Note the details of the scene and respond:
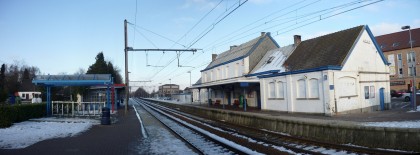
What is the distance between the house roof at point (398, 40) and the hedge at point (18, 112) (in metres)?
57.1

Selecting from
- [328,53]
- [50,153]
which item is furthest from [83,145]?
[328,53]

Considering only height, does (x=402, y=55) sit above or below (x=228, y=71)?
above

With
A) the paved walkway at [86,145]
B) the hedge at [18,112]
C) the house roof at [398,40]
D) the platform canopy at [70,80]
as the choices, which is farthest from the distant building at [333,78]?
the house roof at [398,40]

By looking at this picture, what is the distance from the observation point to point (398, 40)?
59312 millimetres

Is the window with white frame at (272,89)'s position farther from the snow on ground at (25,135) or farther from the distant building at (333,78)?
the snow on ground at (25,135)

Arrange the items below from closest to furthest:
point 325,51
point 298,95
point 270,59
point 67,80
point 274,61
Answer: point 298,95 < point 325,51 < point 67,80 < point 274,61 < point 270,59

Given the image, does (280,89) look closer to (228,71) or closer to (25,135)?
(228,71)

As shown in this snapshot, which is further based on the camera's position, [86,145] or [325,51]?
[325,51]

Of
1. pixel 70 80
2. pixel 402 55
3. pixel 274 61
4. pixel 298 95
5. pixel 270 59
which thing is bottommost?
pixel 298 95

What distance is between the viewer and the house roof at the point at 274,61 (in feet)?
93.1

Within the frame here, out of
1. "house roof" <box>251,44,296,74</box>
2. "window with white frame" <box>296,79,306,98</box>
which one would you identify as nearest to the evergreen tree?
"house roof" <box>251,44,296,74</box>

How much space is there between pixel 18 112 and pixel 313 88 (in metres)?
18.9

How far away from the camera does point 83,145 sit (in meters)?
11.9

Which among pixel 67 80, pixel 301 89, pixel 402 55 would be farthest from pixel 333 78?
pixel 402 55
